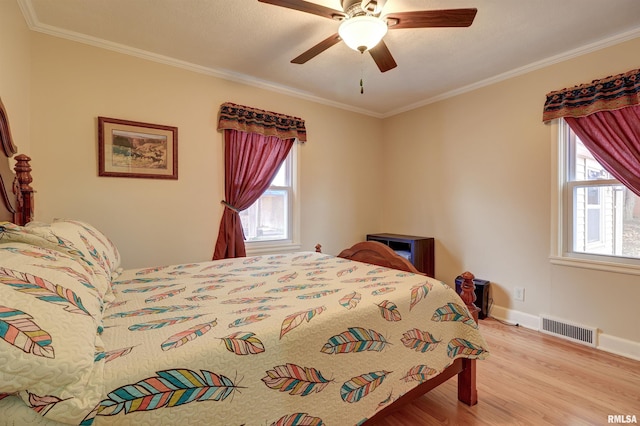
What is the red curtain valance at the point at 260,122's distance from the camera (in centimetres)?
305

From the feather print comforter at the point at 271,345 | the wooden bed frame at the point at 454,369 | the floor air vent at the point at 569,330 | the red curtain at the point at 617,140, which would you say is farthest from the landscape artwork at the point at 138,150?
the floor air vent at the point at 569,330

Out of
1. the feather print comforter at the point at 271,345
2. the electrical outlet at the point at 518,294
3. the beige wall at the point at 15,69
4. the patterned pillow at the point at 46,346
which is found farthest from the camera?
the electrical outlet at the point at 518,294

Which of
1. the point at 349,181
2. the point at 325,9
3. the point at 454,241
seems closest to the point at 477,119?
the point at 454,241

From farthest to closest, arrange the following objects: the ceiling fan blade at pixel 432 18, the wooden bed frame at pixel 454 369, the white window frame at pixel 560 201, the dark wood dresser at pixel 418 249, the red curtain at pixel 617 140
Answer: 1. the dark wood dresser at pixel 418 249
2. the white window frame at pixel 560 201
3. the red curtain at pixel 617 140
4. the ceiling fan blade at pixel 432 18
5. the wooden bed frame at pixel 454 369

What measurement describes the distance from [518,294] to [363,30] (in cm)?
284

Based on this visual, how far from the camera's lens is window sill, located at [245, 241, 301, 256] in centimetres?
331

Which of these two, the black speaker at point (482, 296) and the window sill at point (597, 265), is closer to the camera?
the window sill at point (597, 265)

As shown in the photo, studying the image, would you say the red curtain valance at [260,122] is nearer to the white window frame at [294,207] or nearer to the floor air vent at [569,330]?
the white window frame at [294,207]

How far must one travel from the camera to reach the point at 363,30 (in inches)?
68.4

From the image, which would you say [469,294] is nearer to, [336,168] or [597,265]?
[597,265]

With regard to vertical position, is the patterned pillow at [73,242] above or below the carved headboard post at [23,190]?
below

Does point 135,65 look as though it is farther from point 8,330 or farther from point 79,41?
point 8,330

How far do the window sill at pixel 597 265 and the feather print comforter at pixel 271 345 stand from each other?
1637 millimetres

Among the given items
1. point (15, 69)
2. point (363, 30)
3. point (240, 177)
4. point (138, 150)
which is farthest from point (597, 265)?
point (15, 69)
